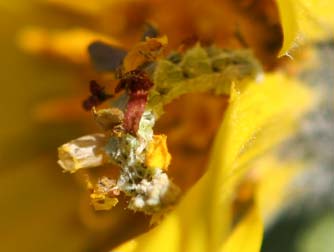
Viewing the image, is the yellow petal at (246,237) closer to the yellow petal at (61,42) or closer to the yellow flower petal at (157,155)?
the yellow flower petal at (157,155)

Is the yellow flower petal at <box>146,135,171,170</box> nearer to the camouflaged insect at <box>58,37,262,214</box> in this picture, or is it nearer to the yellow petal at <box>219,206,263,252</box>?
the camouflaged insect at <box>58,37,262,214</box>

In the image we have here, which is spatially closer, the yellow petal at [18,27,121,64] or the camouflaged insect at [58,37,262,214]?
the camouflaged insect at [58,37,262,214]

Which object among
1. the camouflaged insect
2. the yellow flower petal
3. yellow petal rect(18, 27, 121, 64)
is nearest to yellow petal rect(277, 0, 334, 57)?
the camouflaged insect

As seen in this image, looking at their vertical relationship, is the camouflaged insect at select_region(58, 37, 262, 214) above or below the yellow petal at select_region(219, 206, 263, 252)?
above

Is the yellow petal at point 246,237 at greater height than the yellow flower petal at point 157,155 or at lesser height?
lesser

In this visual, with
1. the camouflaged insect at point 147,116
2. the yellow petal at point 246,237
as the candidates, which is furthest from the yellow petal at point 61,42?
the yellow petal at point 246,237

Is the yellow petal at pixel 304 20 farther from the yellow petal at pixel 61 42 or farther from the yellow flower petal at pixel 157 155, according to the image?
the yellow petal at pixel 61 42

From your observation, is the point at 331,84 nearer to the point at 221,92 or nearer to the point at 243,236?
the point at 221,92

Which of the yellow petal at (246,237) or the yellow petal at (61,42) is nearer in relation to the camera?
the yellow petal at (246,237)

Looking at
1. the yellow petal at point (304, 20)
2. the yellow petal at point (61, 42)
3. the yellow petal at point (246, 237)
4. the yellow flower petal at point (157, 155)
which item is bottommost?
the yellow petal at point (246, 237)

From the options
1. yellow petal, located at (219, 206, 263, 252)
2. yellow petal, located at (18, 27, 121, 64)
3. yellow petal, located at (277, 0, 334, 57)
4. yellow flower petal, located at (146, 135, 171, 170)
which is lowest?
yellow petal, located at (219, 206, 263, 252)
